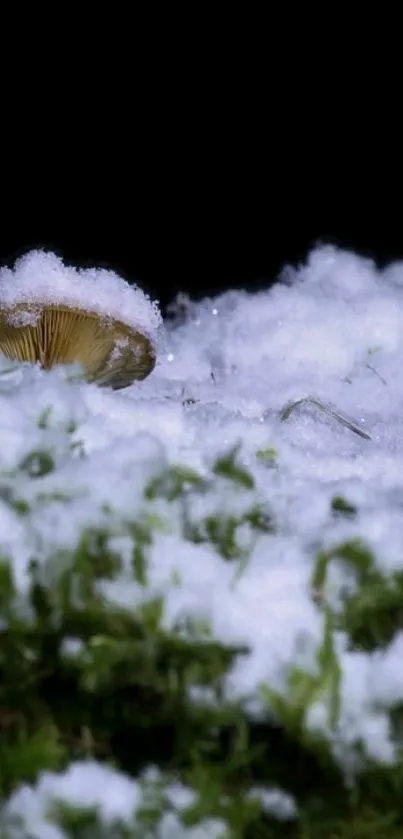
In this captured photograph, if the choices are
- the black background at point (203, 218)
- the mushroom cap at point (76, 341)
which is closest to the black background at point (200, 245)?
the black background at point (203, 218)

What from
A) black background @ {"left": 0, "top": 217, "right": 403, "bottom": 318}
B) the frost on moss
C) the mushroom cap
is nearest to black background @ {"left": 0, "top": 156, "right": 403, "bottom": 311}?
black background @ {"left": 0, "top": 217, "right": 403, "bottom": 318}

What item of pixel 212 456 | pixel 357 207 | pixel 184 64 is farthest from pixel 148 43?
pixel 212 456

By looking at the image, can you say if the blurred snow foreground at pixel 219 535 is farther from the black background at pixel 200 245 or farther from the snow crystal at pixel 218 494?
the black background at pixel 200 245

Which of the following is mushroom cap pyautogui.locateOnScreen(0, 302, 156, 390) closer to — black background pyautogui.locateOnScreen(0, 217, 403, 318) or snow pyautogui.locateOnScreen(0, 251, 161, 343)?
snow pyautogui.locateOnScreen(0, 251, 161, 343)

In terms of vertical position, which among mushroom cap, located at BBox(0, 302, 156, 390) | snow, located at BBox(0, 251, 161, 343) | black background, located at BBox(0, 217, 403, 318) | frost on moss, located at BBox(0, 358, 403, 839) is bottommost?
frost on moss, located at BBox(0, 358, 403, 839)

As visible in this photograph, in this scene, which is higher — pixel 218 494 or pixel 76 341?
pixel 76 341

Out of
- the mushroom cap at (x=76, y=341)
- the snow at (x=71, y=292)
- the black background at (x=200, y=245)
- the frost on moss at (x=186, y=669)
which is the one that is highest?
the black background at (x=200, y=245)

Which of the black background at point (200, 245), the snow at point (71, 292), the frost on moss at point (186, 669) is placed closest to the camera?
the frost on moss at point (186, 669)

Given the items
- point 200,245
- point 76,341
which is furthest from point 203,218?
point 76,341

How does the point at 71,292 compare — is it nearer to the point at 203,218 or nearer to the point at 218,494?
the point at 218,494
